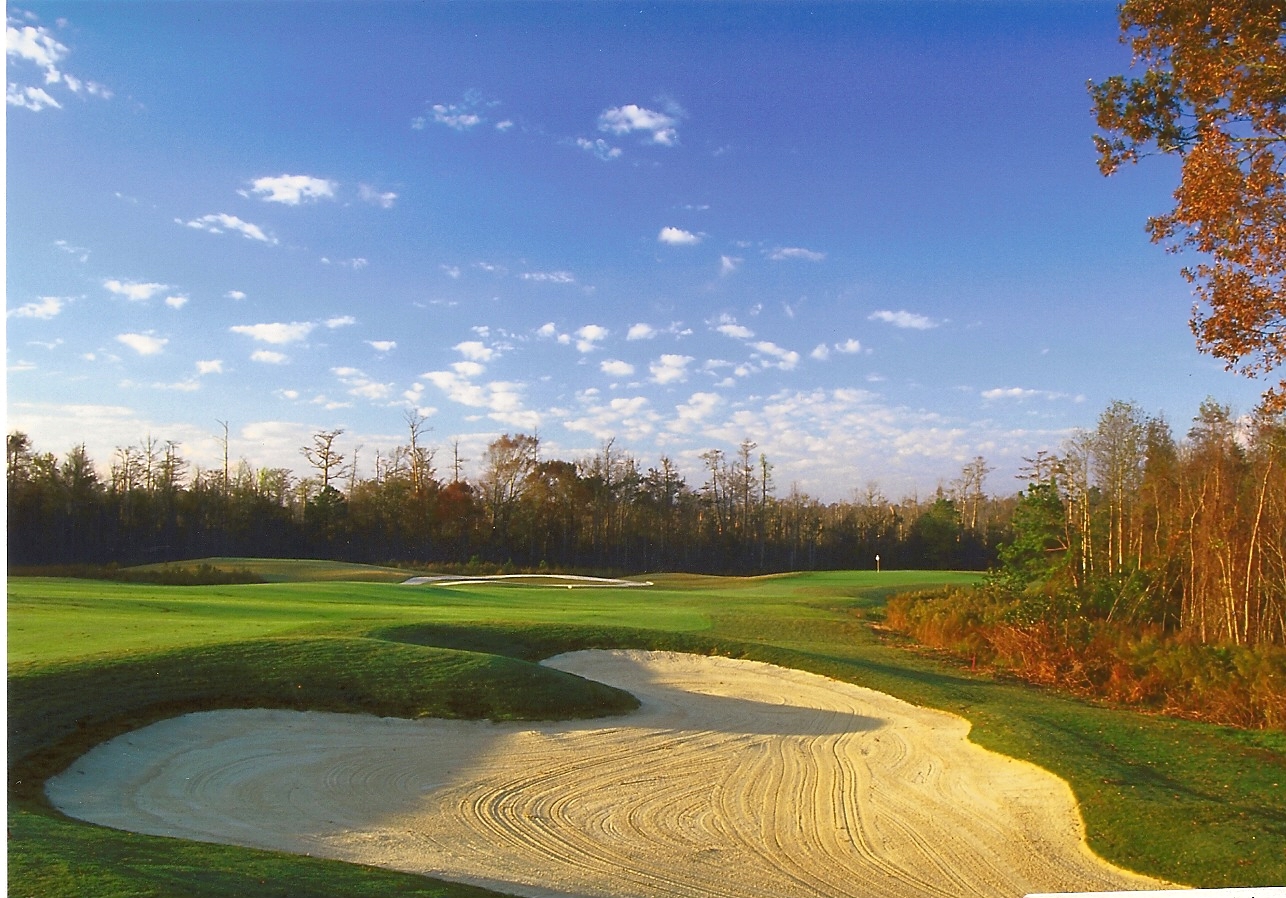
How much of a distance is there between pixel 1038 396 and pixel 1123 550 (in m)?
3.56

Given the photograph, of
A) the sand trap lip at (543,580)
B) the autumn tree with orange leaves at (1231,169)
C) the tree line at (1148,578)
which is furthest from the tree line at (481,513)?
the autumn tree with orange leaves at (1231,169)

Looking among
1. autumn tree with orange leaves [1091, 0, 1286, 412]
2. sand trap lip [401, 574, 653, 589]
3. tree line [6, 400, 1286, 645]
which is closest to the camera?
autumn tree with orange leaves [1091, 0, 1286, 412]

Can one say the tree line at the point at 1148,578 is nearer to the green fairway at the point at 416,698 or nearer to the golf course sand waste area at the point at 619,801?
the green fairway at the point at 416,698

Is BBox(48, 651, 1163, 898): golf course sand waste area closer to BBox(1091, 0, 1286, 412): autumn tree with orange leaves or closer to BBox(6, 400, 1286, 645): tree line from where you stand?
BBox(1091, 0, 1286, 412): autumn tree with orange leaves

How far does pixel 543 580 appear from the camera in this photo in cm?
2273

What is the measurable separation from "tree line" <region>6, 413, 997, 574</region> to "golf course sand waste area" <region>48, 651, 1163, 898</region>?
31.3 ft

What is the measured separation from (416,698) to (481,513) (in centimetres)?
1307

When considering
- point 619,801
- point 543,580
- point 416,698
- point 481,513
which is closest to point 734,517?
point 543,580

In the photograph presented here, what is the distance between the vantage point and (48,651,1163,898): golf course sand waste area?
18.1 feet

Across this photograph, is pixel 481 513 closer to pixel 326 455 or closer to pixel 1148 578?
pixel 326 455

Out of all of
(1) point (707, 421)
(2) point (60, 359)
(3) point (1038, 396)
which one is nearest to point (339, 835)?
(2) point (60, 359)

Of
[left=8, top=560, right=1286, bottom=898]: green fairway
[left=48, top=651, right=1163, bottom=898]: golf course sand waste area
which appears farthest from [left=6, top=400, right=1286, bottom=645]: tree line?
[left=48, top=651, right=1163, bottom=898]: golf course sand waste area

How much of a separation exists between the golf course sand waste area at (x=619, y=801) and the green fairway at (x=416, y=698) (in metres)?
0.33

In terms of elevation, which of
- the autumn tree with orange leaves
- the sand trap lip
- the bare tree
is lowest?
the sand trap lip
